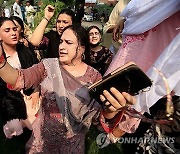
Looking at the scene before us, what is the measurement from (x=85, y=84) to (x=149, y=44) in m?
0.80

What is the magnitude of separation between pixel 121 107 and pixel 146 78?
0.60 feet

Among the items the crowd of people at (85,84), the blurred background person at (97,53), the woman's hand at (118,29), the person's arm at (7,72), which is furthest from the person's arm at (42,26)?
the person's arm at (7,72)

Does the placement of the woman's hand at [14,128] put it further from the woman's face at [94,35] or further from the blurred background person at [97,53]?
the woman's face at [94,35]

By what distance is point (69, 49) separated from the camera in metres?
2.45

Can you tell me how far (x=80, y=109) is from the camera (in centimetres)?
242

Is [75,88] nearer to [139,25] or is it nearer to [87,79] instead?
[87,79]

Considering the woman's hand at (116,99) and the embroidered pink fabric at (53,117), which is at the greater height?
the woman's hand at (116,99)

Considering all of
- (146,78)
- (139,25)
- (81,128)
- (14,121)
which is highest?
(139,25)

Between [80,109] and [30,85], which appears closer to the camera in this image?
[30,85]

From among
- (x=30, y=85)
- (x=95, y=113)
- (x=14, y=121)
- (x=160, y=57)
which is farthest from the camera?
(x=14, y=121)

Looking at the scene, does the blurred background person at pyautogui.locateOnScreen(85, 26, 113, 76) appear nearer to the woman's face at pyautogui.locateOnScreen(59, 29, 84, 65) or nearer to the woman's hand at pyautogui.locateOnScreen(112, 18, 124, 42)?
the woman's face at pyautogui.locateOnScreen(59, 29, 84, 65)

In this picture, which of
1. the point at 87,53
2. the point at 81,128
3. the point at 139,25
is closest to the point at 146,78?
the point at 139,25

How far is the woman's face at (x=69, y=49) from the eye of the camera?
2.41 meters

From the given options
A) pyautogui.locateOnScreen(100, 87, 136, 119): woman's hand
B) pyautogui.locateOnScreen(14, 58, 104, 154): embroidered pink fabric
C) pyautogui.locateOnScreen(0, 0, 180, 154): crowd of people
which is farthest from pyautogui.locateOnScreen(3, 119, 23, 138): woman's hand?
pyautogui.locateOnScreen(100, 87, 136, 119): woman's hand
